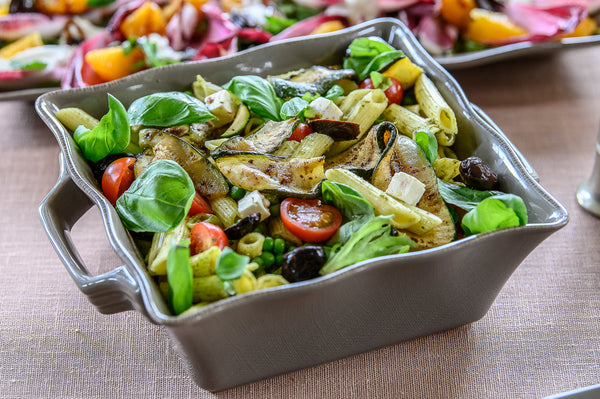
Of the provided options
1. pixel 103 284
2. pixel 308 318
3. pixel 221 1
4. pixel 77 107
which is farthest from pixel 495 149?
pixel 221 1

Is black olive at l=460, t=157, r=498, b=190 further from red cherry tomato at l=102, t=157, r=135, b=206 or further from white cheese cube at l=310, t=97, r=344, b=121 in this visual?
red cherry tomato at l=102, t=157, r=135, b=206

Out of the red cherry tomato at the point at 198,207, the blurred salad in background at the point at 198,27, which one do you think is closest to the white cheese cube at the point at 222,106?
the red cherry tomato at the point at 198,207

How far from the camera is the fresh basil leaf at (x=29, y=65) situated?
112 inches

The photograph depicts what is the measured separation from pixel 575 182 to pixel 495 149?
2.50ft

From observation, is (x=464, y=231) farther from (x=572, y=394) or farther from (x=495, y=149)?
(x=572, y=394)

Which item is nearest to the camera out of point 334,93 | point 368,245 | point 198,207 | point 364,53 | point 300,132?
point 368,245

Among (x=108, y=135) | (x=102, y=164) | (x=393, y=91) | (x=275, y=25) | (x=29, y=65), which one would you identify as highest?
(x=393, y=91)

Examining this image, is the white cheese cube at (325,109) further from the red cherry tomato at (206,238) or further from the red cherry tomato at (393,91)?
the red cherry tomato at (206,238)

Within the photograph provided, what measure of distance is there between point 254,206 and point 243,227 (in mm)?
66

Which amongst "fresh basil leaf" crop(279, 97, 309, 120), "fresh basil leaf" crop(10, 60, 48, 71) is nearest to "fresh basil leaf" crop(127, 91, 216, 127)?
"fresh basil leaf" crop(279, 97, 309, 120)

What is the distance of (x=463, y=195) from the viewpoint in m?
1.81

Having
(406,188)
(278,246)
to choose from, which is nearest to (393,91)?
(406,188)

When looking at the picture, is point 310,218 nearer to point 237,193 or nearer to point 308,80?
point 237,193

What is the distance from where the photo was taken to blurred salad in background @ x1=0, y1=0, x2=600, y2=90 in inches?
112
